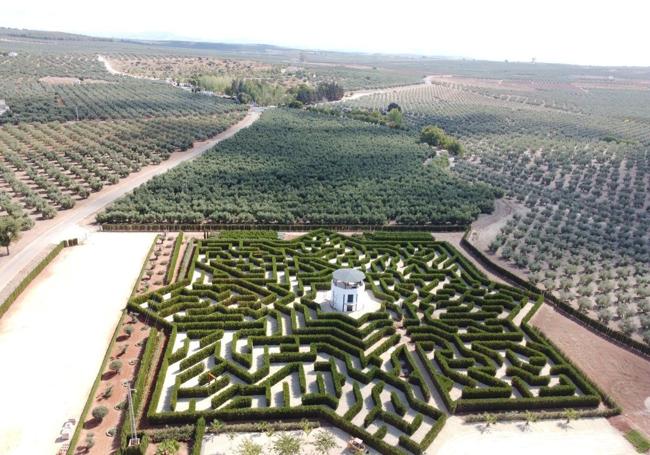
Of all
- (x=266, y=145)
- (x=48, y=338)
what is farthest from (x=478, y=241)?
(x=266, y=145)

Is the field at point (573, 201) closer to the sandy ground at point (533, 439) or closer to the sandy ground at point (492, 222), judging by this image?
the sandy ground at point (492, 222)

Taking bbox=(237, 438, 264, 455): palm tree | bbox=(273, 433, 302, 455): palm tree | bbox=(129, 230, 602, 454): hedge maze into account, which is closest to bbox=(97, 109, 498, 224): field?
bbox=(129, 230, 602, 454): hedge maze

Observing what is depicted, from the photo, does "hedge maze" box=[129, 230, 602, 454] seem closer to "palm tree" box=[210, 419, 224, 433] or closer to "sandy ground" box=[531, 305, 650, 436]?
"palm tree" box=[210, 419, 224, 433]

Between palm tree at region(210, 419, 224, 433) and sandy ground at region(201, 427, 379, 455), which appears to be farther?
palm tree at region(210, 419, 224, 433)

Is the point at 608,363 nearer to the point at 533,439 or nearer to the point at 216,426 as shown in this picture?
the point at 533,439

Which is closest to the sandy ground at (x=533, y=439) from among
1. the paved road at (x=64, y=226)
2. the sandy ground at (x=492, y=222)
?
the sandy ground at (x=492, y=222)

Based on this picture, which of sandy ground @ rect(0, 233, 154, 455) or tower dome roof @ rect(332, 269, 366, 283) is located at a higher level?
tower dome roof @ rect(332, 269, 366, 283)
